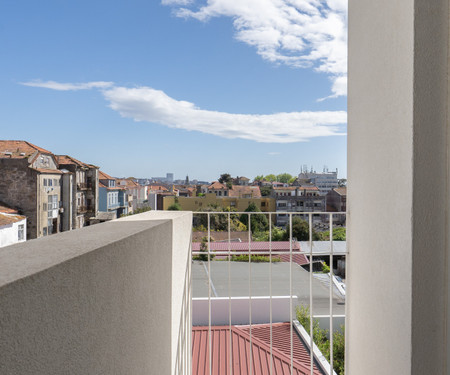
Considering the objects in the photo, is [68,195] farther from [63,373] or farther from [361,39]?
[63,373]

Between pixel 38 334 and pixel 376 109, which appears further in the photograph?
pixel 376 109

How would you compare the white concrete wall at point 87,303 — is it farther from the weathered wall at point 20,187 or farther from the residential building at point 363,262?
the weathered wall at point 20,187

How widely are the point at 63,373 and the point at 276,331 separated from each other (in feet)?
15.5

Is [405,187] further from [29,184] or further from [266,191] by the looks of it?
[266,191]

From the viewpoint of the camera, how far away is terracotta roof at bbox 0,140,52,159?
219 inches

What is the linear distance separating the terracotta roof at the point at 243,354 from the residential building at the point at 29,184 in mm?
2888

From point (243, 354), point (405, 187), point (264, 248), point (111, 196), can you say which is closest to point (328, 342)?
point (243, 354)

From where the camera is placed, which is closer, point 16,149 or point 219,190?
point 16,149

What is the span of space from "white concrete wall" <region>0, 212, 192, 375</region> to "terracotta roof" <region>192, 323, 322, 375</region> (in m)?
2.05

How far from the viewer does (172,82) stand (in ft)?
97.1

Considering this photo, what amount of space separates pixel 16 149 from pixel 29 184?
0.91m

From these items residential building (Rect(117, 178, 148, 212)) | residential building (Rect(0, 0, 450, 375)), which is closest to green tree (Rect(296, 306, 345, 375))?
residential building (Rect(0, 0, 450, 375))

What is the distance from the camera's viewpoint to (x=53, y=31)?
1545cm

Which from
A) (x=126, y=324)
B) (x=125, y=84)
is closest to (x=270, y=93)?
(x=125, y=84)
